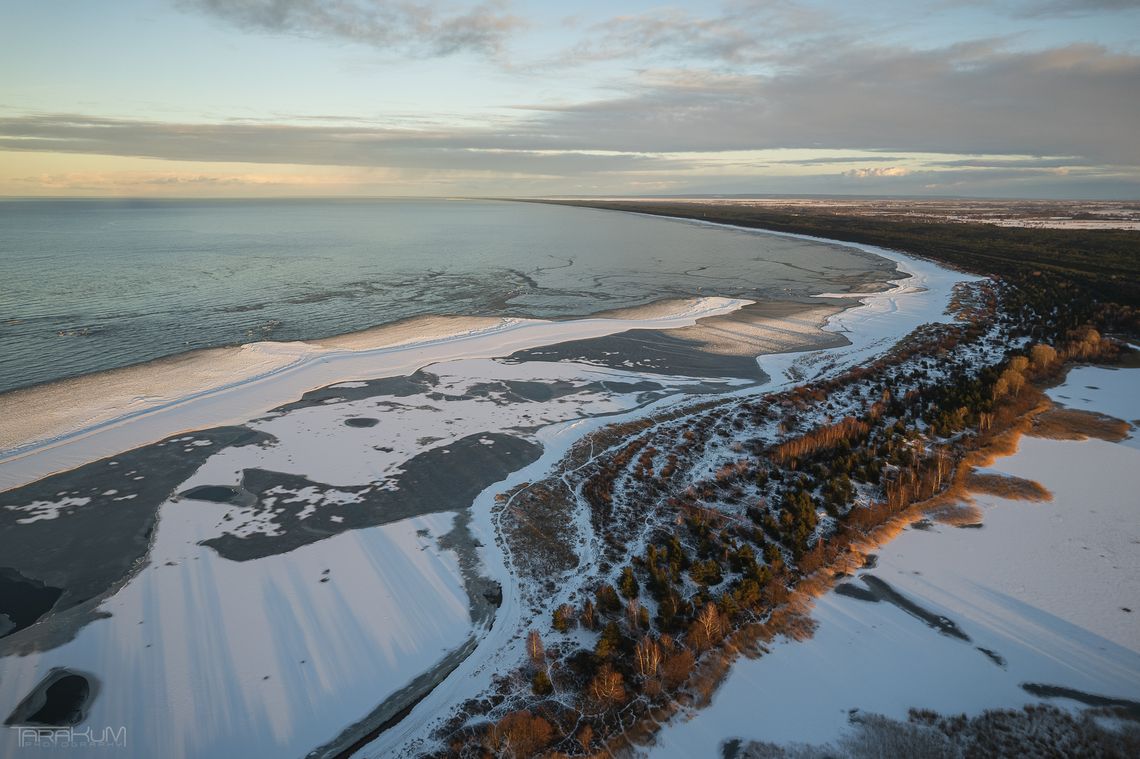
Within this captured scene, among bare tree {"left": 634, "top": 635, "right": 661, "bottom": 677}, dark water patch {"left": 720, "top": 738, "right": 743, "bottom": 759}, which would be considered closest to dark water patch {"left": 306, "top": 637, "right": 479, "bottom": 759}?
bare tree {"left": 634, "top": 635, "right": 661, "bottom": 677}

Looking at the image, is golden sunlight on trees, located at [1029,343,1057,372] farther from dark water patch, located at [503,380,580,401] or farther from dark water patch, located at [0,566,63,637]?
dark water patch, located at [0,566,63,637]

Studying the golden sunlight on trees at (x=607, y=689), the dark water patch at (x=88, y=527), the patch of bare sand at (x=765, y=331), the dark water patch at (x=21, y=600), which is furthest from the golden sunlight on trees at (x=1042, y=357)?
the dark water patch at (x=21, y=600)

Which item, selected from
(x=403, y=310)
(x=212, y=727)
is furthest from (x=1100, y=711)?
(x=403, y=310)

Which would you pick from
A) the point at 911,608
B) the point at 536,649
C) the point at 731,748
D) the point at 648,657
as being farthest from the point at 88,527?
the point at 911,608

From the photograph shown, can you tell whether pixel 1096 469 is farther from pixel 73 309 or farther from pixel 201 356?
pixel 73 309

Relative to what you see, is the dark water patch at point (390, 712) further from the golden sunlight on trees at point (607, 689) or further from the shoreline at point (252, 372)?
the shoreline at point (252, 372)

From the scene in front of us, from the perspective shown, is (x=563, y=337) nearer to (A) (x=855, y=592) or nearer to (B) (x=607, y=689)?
(A) (x=855, y=592)
